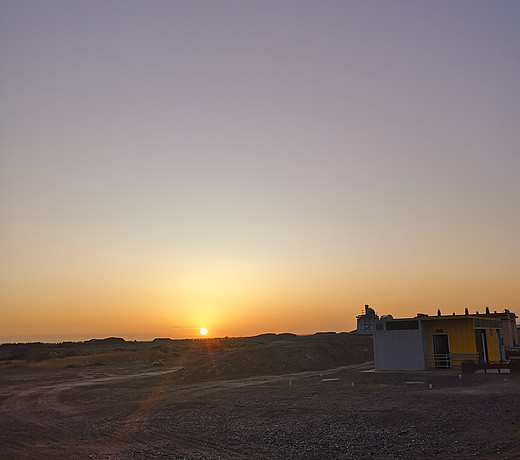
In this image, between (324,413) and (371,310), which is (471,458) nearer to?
(324,413)

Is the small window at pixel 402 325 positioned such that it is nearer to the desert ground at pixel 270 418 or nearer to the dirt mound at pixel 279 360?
the desert ground at pixel 270 418

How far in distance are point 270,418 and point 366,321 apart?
62469 mm

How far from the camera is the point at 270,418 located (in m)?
21.0

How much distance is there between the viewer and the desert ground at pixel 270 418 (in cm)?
1541

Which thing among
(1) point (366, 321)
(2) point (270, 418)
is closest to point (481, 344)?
(2) point (270, 418)

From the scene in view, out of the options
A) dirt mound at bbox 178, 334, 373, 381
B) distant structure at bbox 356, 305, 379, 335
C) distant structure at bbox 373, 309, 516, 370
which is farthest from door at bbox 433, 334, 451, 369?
distant structure at bbox 356, 305, 379, 335

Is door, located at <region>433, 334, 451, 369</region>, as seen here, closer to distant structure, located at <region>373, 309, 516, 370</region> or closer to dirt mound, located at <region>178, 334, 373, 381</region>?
distant structure, located at <region>373, 309, 516, 370</region>

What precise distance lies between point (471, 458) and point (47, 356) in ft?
243

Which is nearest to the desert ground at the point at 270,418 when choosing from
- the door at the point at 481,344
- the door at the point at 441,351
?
the door at the point at 441,351

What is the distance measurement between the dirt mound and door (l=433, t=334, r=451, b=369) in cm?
1531

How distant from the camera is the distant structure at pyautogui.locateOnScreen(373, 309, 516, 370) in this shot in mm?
37531

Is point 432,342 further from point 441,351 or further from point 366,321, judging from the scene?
point 366,321

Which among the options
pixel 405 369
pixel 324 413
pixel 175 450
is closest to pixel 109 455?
pixel 175 450

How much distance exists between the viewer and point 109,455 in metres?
16.0
